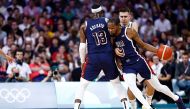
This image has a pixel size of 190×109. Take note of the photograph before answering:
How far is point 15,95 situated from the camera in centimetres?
1558

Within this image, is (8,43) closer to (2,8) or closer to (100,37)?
(2,8)

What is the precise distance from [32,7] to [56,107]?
6.15 metres

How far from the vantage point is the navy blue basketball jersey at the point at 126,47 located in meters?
12.3

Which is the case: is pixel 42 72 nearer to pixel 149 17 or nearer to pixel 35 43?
pixel 35 43

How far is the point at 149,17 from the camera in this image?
2183 centimetres

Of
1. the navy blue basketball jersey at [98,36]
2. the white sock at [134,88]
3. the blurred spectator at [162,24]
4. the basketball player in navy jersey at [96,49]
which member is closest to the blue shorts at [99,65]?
the basketball player in navy jersey at [96,49]

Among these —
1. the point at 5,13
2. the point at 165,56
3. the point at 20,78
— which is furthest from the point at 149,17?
the point at 165,56

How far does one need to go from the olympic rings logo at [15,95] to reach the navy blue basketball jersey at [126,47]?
4.01 metres

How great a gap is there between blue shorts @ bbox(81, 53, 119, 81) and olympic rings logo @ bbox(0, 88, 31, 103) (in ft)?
11.4

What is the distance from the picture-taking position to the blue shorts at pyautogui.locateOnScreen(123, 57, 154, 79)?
487 inches

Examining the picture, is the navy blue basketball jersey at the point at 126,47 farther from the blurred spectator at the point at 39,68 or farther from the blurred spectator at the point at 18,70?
the blurred spectator at the point at 39,68

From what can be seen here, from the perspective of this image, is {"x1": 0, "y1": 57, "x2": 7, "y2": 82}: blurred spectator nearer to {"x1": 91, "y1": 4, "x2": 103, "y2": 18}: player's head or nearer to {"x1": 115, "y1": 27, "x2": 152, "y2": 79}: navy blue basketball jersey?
{"x1": 91, "y1": 4, "x2": 103, "y2": 18}: player's head

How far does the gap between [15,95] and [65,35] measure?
5175 mm

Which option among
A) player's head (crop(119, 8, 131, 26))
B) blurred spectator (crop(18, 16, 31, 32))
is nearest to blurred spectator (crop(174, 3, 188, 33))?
blurred spectator (crop(18, 16, 31, 32))
